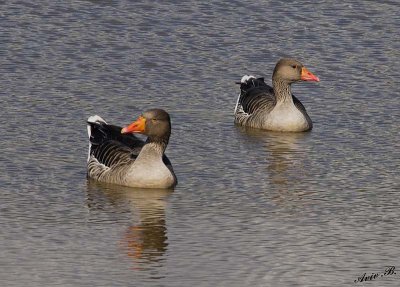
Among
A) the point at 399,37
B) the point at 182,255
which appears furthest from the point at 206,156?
the point at 399,37

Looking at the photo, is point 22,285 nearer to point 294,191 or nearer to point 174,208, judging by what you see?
point 174,208

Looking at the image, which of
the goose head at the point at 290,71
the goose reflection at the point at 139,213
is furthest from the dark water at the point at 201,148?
the goose head at the point at 290,71

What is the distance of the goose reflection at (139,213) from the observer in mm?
17359

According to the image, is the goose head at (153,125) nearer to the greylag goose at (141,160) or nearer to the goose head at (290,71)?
the greylag goose at (141,160)

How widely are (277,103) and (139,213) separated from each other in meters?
7.07

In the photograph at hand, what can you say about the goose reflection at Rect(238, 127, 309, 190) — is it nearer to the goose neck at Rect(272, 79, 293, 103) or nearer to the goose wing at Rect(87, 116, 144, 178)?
the goose neck at Rect(272, 79, 293, 103)

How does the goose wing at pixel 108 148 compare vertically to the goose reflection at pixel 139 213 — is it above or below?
above

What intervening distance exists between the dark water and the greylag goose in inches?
7.7

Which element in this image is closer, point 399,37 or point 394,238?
point 394,238

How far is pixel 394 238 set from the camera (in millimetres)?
18047

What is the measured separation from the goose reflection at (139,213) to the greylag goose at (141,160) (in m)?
0.13

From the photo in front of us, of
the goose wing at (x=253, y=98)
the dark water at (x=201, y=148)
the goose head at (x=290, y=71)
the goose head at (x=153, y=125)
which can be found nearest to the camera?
the dark water at (x=201, y=148)

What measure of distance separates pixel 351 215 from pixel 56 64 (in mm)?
9818

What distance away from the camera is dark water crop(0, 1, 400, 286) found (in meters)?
17.0
